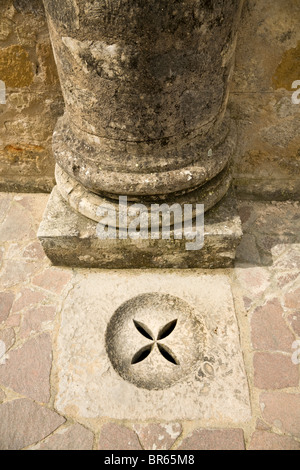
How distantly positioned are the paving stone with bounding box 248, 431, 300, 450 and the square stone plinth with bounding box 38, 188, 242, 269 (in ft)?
4.06

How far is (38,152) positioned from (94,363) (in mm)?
2051

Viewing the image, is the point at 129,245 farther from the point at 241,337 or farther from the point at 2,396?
the point at 2,396

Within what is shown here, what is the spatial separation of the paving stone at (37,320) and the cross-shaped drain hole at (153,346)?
2.10 ft

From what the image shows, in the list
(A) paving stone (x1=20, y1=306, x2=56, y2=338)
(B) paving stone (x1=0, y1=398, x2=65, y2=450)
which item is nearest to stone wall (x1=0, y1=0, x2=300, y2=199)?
(A) paving stone (x1=20, y1=306, x2=56, y2=338)

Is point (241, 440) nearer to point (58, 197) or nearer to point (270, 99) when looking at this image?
point (58, 197)

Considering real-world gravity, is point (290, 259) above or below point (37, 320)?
above

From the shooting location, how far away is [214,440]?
Result: 2043mm

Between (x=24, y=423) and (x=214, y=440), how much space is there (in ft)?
3.70

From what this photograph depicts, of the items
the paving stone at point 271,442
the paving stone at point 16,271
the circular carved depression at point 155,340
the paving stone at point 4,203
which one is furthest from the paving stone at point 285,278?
the paving stone at point 4,203

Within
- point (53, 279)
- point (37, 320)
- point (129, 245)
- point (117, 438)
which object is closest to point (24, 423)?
point (117, 438)

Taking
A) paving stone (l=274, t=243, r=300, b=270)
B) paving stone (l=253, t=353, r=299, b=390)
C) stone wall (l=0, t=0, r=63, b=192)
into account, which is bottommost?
paving stone (l=253, t=353, r=299, b=390)

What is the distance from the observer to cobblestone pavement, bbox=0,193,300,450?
6.76 feet

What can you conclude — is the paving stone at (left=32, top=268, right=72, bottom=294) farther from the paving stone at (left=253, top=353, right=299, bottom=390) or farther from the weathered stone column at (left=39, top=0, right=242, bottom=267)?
the paving stone at (left=253, top=353, right=299, bottom=390)

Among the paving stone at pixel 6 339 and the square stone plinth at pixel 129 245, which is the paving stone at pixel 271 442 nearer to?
the square stone plinth at pixel 129 245
